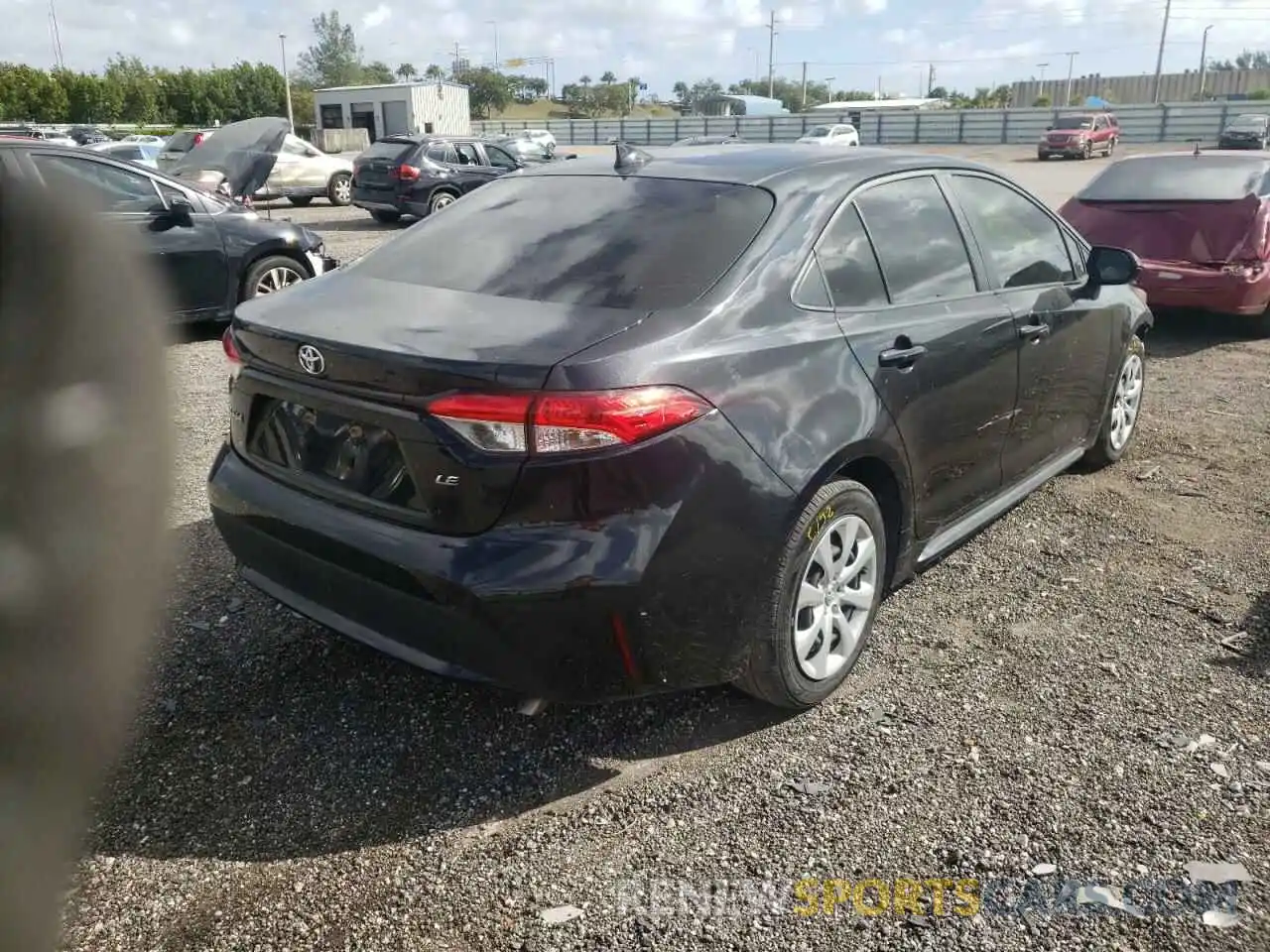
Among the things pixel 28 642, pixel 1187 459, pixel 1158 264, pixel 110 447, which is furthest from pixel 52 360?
pixel 1158 264

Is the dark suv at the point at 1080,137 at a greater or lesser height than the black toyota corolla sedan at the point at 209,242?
greater

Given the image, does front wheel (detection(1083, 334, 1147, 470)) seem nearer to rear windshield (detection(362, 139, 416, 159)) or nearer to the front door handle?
the front door handle

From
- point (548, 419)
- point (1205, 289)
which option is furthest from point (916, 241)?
point (1205, 289)

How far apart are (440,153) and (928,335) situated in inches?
638

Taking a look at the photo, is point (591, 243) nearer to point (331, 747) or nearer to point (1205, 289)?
point (331, 747)

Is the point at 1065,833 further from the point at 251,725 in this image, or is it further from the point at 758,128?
the point at 758,128

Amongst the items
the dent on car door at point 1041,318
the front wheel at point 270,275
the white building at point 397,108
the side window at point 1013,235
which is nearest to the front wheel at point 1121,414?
the dent on car door at point 1041,318

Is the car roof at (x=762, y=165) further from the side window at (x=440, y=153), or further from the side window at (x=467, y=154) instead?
the side window at (x=467, y=154)

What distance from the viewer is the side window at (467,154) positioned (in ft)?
61.0

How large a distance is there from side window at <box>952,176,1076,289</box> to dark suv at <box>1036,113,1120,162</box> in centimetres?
4121

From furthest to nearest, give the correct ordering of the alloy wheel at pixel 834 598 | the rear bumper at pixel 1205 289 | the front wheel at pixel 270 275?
the front wheel at pixel 270 275 → the rear bumper at pixel 1205 289 → the alloy wheel at pixel 834 598

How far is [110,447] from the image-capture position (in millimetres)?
1222

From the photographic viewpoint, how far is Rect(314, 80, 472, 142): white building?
51.8 metres

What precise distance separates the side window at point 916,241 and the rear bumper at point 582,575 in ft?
3.65
